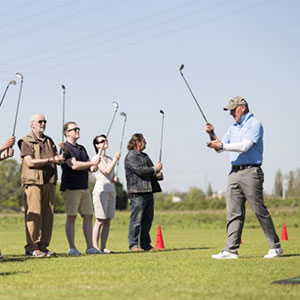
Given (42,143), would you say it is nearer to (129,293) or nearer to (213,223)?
(129,293)

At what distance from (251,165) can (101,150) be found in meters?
Result: 3.06

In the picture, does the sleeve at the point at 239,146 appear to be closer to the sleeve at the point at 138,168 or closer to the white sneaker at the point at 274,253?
the white sneaker at the point at 274,253

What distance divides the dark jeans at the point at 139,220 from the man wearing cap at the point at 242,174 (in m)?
2.85

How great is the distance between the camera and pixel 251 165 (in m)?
10.8

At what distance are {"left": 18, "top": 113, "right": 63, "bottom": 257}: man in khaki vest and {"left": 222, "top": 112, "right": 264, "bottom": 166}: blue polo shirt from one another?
8.45 ft

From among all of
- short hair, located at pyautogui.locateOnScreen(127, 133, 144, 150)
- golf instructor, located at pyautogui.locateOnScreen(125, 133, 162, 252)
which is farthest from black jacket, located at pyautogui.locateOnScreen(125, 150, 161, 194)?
short hair, located at pyautogui.locateOnScreen(127, 133, 144, 150)

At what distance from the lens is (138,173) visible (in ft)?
44.0

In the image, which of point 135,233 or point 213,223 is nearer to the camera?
point 135,233

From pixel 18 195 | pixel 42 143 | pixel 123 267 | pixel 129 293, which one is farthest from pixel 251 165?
pixel 18 195

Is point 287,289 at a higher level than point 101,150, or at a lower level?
lower

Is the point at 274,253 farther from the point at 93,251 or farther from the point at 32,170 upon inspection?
the point at 32,170

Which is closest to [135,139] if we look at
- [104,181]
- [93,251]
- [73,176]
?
[104,181]

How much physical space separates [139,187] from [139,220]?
1.87 ft

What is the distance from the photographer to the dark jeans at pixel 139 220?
13.6 m
